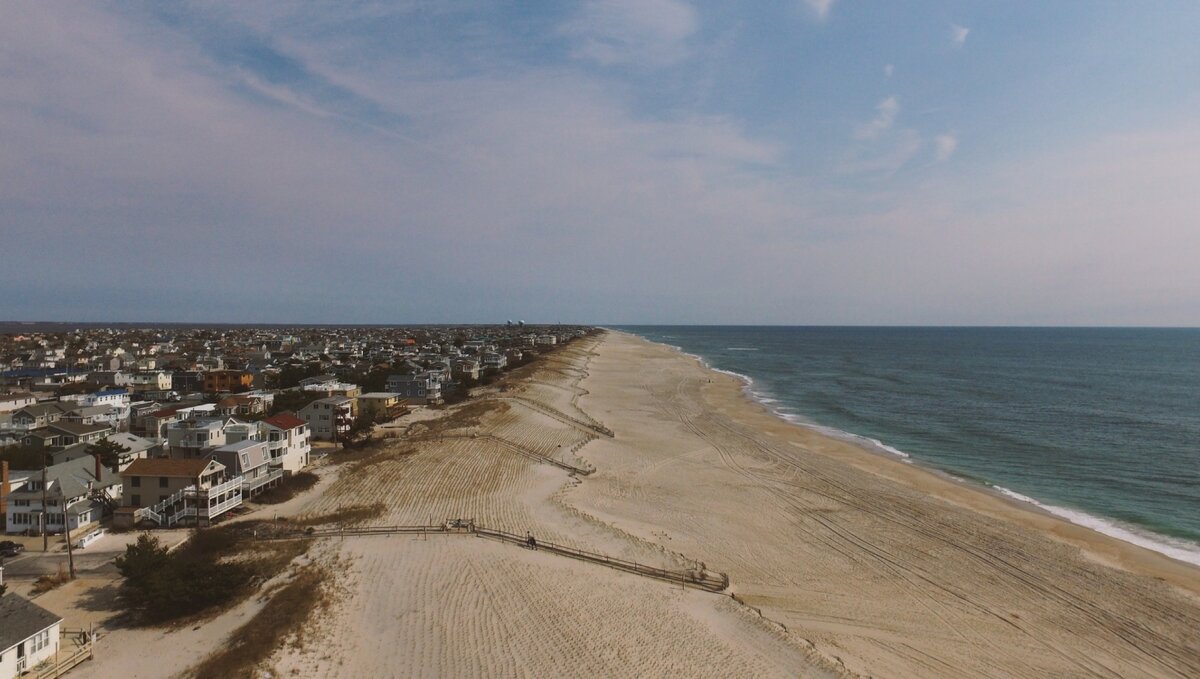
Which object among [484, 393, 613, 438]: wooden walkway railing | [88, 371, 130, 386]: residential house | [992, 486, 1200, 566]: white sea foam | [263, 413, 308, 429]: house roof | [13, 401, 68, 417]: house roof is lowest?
[992, 486, 1200, 566]: white sea foam

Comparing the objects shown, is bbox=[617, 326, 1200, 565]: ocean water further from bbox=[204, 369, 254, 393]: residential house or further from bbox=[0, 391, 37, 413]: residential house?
bbox=[0, 391, 37, 413]: residential house

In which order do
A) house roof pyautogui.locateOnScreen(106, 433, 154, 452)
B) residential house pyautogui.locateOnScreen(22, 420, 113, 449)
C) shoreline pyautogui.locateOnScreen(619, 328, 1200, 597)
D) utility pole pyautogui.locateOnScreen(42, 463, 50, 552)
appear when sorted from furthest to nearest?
residential house pyautogui.locateOnScreen(22, 420, 113, 449), house roof pyautogui.locateOnScreen(106, 433, 154, 452), shoreline pyautogui.locateOnScreen(619, 328, 1200, 597), utility pole pyautogui.locateOnScreen(42, 463, 50, 552)

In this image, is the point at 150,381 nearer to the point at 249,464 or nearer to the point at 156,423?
the point at 156,423

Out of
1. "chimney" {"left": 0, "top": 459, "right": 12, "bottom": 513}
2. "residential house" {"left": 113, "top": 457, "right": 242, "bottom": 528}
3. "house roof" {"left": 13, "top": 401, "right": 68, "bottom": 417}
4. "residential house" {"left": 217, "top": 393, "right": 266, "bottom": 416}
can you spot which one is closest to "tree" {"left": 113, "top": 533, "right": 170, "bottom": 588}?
"residential house" {"left": 113, "top": 457, "right": 242, "bottom": 528}

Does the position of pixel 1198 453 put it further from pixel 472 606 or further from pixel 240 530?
pixel 240 530

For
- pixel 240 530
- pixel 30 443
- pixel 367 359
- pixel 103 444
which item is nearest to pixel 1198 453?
pixel 240 530

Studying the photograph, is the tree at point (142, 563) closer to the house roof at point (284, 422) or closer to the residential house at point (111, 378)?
the house roof at point (284, 422)
